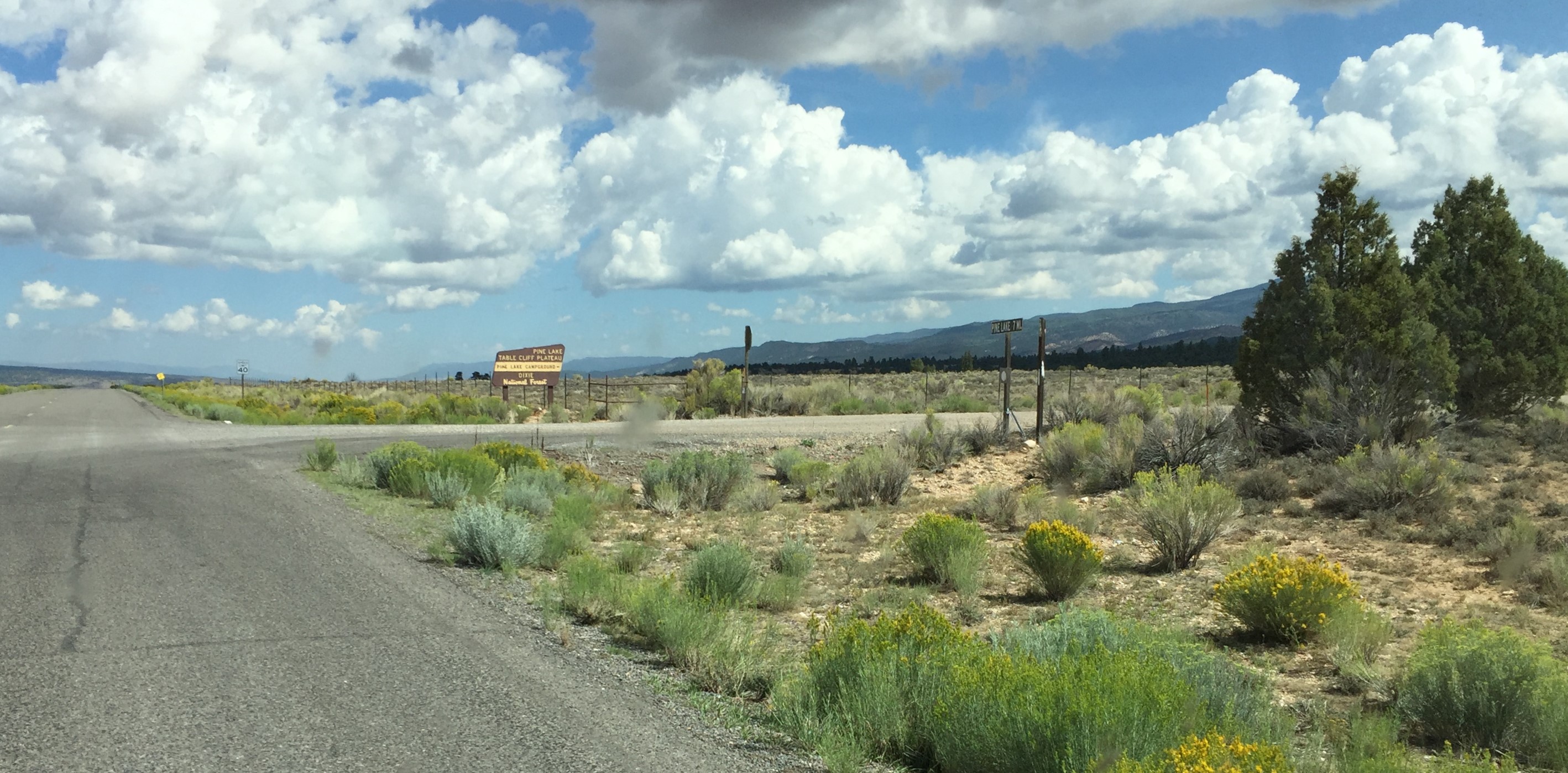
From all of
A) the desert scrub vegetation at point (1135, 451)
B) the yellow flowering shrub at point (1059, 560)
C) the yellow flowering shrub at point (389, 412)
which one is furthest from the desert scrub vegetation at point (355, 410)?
the yellow flowering shrub at point (1059, 560)

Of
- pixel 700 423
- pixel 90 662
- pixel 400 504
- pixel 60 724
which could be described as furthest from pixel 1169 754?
pixel 700 423

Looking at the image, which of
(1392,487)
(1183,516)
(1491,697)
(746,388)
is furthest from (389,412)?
(1491,697)

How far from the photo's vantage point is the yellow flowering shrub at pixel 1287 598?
8938mm

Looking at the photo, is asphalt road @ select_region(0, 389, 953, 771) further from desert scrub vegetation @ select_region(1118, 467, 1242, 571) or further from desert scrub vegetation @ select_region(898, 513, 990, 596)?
desert scrub vegetation @ select_region(1118, 467, 1242, 571)

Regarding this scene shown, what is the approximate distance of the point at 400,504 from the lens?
614 inches

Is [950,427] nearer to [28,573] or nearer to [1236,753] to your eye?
[28,573]

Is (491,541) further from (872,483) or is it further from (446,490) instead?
(872,483)

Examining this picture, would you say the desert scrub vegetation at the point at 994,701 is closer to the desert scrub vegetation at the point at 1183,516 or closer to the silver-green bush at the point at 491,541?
the silver-green bush at the point at 491,541

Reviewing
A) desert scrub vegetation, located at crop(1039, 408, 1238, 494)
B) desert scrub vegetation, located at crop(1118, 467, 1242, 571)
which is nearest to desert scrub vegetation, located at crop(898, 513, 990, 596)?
desert scrub vegetation, located at crop(1118, 467, 1242, 571)

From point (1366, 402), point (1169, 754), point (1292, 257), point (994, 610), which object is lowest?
point (994, 610)

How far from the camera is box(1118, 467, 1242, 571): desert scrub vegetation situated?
1258cm

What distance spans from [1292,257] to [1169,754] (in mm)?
17062

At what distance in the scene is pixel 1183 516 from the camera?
41.3 feet

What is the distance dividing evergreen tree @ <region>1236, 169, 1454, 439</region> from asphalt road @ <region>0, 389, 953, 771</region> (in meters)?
15.2
